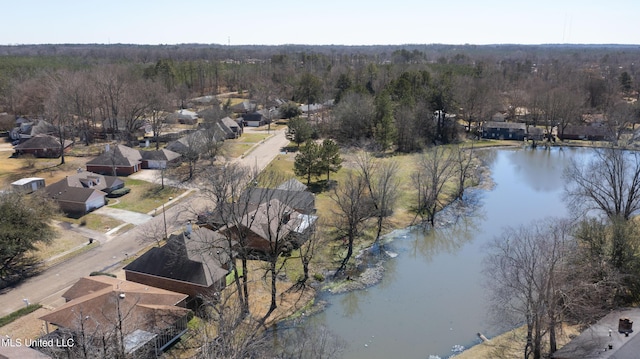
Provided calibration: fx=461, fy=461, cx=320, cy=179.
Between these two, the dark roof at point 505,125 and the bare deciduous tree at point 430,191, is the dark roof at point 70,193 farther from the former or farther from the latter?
the dark roof at point 505,125

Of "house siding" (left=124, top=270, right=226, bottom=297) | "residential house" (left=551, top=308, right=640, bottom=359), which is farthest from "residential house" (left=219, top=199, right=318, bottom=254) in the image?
"residential house" (left=551, top=308, right=640, bottom=359)

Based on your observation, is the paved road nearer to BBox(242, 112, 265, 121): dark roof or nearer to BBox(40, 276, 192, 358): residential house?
BBox(40, 276, 192, 358): residential house

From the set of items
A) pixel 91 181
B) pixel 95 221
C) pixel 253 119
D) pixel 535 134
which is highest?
pixel 253 119

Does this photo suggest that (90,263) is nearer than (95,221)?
Yes

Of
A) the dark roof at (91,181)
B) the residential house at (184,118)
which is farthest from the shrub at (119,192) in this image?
the residential house at (184,118)

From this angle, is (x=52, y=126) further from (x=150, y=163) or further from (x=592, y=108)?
(x=592, y=108)

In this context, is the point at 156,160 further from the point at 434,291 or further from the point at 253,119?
the point at 434,291

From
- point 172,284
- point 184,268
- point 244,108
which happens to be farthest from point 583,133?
point 172,284
